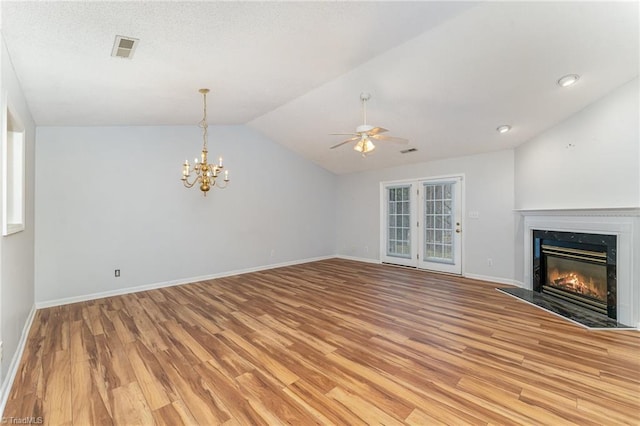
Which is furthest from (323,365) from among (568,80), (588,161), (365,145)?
(588,161)

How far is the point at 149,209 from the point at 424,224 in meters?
5.54

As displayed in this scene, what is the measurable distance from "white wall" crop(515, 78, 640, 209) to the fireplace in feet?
1.55

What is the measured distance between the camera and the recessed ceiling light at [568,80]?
126 inches

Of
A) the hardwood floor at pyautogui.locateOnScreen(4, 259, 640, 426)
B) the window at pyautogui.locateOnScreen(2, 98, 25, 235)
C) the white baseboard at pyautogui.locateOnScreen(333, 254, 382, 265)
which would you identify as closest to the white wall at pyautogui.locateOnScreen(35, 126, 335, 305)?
the hardwood floor at pyautogui.locateOnScreen(4, 259, 640, 426)

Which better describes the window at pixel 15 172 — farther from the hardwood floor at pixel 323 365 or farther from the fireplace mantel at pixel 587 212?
the fireplace mantel at pixel 587 212

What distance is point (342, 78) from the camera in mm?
3879

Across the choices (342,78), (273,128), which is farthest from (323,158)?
(342,78)

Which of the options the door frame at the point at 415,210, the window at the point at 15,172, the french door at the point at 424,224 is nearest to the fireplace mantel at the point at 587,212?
the door frame at the point at 415,210

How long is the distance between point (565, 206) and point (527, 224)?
2.40ft

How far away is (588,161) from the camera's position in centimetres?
374

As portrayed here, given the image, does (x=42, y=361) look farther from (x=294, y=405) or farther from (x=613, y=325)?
(x=613, y=325)

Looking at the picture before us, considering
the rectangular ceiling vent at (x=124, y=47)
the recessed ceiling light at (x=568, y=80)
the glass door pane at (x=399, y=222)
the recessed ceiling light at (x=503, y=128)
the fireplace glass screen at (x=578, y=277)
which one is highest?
the recessed ceiling light at (x=568, y=80)

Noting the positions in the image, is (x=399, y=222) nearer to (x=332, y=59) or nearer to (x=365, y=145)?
(x=365, y=145)

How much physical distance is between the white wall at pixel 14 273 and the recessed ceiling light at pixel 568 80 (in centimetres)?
522
